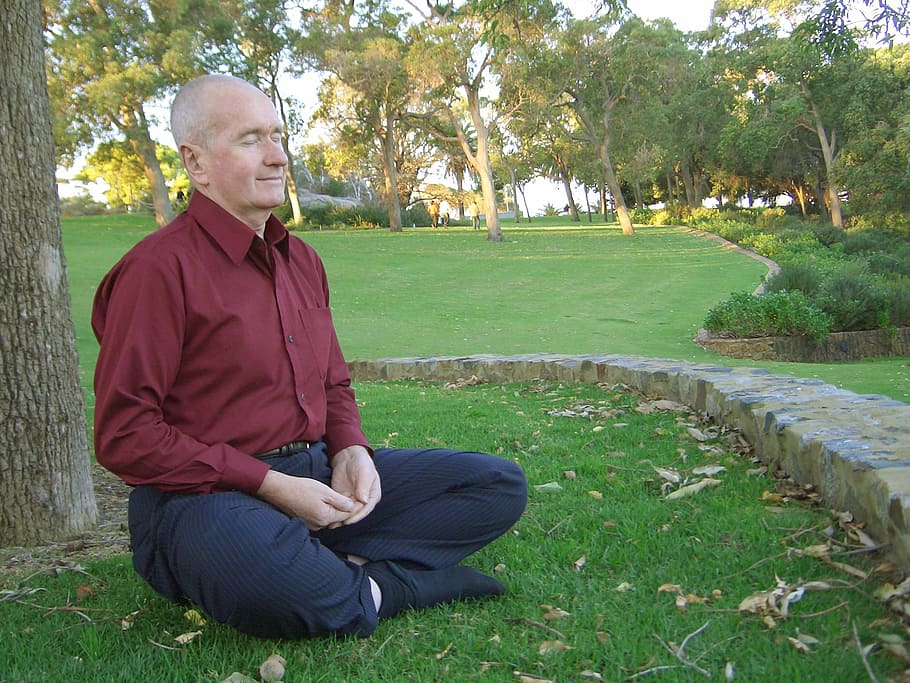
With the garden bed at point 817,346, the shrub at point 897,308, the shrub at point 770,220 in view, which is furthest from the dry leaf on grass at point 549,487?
the shrub at point 770,220

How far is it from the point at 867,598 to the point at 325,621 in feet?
5.00

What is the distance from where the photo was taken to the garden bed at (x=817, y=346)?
37.9ft

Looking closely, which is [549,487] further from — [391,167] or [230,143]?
[391,167]

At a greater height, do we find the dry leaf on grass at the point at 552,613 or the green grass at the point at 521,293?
the green grass at the point at 521,293

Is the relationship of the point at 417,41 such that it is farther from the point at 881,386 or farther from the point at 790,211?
the point at 790,211

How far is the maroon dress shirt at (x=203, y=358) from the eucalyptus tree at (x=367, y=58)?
30765 mm

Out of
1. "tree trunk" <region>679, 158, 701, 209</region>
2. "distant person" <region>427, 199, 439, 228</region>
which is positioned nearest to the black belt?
"tree trunk" <region>679, 158, 701, 209</region>

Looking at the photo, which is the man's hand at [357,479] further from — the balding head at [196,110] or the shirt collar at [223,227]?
the balding head at [196,110]

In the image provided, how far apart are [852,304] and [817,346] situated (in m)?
1.29

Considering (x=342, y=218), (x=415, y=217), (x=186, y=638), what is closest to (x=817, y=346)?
(x=186, y=638)

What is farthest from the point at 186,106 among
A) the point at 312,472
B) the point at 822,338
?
the point at 822,338

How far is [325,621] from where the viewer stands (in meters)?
2.28

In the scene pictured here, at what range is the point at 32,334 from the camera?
3418 mm

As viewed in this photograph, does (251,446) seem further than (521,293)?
No
